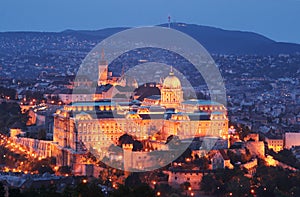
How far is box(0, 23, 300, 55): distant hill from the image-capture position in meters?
136

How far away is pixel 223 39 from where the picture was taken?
476 ft

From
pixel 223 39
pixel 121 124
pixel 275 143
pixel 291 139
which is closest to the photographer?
pixel 121 124

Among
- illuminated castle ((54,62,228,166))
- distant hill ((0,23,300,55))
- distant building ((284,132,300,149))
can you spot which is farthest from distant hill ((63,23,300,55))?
illuminated castle ((54,62,228,166))

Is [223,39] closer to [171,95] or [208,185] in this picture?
[171,95]

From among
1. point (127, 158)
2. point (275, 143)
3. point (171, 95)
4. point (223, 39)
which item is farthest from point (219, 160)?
point (223, 39)

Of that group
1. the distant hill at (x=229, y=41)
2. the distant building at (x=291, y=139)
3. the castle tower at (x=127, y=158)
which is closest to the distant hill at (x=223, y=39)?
the distant hill at (x=229, y=41)

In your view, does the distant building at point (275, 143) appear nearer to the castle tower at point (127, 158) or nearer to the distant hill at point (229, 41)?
the castle tower at point (127, 158)

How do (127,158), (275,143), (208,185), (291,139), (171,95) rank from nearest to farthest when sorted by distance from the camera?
(208,185) < (127,158) < (171,95) < (275,143) < (291,139)

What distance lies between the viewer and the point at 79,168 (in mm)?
40375

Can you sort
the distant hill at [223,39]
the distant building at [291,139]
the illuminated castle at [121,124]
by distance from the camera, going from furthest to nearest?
the distant hill at [223,39]
the distant building at [291,139]
the illuminated castle at [121,124]

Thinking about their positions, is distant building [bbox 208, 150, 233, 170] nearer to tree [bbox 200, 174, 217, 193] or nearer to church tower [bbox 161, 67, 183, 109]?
tree [bbox 200, 174, 217, 193]

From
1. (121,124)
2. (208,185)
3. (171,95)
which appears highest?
(171,95)

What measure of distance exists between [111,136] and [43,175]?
5.26m

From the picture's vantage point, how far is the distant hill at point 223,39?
447 feet
